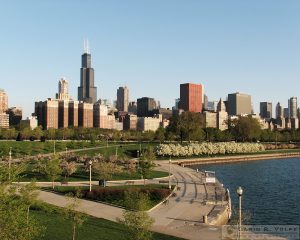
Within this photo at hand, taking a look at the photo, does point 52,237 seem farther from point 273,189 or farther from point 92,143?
point 92,143

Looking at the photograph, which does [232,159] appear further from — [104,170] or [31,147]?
[104,170]

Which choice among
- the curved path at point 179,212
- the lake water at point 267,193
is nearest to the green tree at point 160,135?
the lake water at point 267,193

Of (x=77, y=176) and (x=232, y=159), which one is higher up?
(x=77, y=176)

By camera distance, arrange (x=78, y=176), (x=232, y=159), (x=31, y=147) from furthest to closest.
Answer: (x=232, y=159) → (x=31, y=147) → (x=78, y=176)

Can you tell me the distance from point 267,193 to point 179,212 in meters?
22.3

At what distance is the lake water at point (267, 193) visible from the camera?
41.1 meters

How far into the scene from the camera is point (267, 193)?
56156 mm

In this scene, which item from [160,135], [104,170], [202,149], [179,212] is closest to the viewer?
[179,212]

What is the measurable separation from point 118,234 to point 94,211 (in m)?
Answer: 9.25

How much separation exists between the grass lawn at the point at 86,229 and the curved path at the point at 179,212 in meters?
1.21

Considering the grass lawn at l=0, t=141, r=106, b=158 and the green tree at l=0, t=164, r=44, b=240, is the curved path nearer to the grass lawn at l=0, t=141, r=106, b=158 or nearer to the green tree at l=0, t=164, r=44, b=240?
the green tree at l=0, t=164, r=44, b=240

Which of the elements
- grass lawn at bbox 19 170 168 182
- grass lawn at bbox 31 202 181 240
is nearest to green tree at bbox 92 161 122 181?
grass lawn at bbox 19 170 168 182

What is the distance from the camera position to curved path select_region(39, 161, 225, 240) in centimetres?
3100

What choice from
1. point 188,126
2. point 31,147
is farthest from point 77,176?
point 188,126
